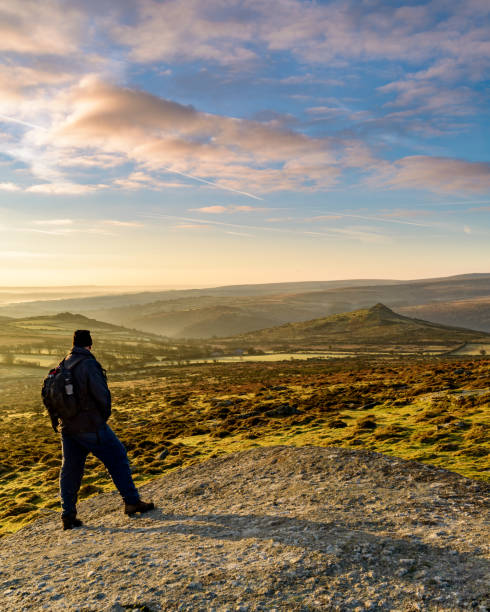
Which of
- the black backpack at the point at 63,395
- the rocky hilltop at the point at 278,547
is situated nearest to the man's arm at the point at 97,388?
the black backpack at the point at 63,395

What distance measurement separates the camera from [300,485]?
9.78 m

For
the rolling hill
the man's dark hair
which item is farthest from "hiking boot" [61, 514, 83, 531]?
the rolling hill

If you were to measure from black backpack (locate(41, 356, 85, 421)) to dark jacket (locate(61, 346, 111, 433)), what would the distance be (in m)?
0.07

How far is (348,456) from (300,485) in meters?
2.03

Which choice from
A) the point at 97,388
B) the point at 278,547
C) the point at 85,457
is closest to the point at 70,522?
the point at 85,457

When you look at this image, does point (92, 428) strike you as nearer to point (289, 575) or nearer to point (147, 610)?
point (147, 610)

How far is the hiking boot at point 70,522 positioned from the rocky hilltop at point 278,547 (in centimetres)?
17

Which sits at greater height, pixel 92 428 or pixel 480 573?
pixel 92 428

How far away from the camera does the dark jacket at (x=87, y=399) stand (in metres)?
8.28

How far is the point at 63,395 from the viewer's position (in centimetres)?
823

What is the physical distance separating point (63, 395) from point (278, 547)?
520cm

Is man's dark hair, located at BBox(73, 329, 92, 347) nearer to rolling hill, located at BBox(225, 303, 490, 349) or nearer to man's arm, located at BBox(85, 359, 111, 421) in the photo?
man's arm, located at BBox(85, 359, 111, 421)

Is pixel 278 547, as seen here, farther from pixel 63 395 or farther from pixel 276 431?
pixel 276 431

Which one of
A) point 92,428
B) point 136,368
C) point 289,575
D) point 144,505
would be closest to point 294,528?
point 289,575
